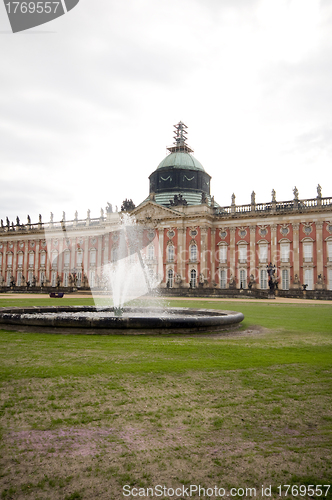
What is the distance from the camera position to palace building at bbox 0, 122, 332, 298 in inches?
1758

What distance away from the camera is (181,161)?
2309 inches

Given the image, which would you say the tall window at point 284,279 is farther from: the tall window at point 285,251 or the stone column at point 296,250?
the tall window at point 285,251

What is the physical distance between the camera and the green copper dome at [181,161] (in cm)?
5809

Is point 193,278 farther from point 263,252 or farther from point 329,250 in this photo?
point 329,250

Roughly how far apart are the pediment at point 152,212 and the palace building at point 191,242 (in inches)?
5.4

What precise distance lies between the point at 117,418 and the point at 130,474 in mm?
1148

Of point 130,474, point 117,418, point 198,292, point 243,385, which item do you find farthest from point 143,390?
point 198,292

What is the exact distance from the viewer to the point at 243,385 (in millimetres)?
5676

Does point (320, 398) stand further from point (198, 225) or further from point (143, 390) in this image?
point (198, 225)

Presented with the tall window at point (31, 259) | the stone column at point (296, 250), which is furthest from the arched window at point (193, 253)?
the tall window at point (31, 259)

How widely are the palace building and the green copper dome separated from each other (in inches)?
6.0

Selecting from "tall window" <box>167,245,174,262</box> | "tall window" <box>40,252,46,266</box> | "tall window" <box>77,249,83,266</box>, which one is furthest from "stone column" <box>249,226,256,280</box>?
"tall window" <box>40,252,46,266</box>

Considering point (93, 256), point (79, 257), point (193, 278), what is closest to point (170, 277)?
point (193, 278)

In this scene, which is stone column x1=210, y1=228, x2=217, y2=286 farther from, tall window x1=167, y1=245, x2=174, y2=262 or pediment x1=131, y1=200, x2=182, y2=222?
tall window x1=167, y1=245, x2=174, y2=262
